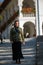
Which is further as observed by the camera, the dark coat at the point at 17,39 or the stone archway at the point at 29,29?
the stone archway at the point at 29,29

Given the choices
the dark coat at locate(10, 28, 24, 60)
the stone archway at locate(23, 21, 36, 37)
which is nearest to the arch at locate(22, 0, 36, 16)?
the stone archway at locate(23, 21, 36, 37)

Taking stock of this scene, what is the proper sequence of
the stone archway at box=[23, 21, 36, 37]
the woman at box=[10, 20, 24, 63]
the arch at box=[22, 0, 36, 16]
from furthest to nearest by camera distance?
the stone archway at box=[23, 21, 36, 37], the arch at box=[22, 0, 36, 16], the woman at box=[10, 20, 24, 63]

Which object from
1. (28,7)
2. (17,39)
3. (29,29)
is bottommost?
(17,39)

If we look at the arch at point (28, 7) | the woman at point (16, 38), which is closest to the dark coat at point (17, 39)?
the woman at point (16, 38)

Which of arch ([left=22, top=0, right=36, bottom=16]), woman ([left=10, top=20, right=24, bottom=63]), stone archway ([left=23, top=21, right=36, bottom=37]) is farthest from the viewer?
stone archway ([left=23, top=21, right=36, bottom=37])

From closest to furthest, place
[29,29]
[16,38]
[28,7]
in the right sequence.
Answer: [16,38] < [28,7] < [29,29]

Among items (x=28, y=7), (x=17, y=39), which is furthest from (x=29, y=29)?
(x=17, y=39)

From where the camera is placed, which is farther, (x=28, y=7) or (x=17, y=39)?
(x=28, y=7)

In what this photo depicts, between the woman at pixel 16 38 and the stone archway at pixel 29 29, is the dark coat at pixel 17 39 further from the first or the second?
the stone archway at pixel 29 29

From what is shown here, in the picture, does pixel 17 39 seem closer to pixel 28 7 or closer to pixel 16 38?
pixel 16 38

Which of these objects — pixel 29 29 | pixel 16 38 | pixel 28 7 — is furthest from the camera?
pixel 29 29

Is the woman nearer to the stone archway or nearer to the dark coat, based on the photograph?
the dark coat

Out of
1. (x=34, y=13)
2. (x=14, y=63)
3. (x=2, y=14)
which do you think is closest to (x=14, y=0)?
(x=34, y=13)

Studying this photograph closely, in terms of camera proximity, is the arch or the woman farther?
the arch
